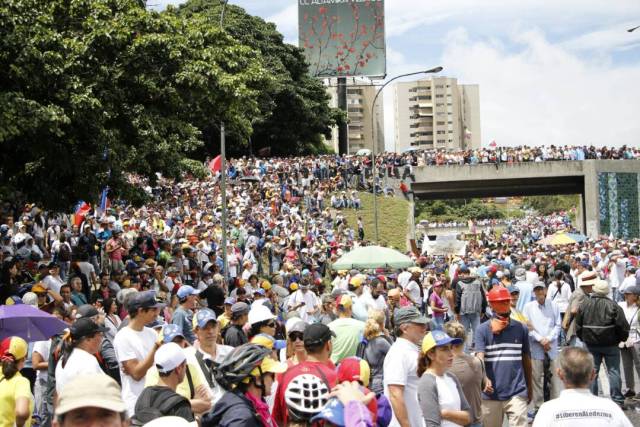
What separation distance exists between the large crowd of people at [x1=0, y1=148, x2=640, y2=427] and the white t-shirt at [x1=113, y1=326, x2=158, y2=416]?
1 centimetres

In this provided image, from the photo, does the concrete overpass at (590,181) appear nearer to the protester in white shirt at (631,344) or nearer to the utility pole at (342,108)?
the utility pole at (342,108)

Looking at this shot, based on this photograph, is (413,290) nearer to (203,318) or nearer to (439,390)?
(203,318)

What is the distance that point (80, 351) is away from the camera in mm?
6770

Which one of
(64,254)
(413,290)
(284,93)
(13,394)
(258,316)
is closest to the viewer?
(13,394)

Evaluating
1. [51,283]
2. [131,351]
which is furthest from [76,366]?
[51,283]

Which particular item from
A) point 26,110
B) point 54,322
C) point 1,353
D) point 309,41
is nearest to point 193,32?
point 26,110

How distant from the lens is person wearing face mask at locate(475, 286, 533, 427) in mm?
8242

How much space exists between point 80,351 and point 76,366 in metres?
0.14

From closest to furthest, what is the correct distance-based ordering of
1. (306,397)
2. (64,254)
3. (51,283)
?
(306,397) → (51,283) → (64,254)

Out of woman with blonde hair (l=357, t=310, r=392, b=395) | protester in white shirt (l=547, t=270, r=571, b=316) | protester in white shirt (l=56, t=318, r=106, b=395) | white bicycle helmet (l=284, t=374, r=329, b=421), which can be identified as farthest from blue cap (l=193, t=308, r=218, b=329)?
protester in white shirt (l=547, t=270, r=571, b=316)

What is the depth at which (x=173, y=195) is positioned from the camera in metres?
36.1

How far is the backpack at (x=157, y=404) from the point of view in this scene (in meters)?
5.22

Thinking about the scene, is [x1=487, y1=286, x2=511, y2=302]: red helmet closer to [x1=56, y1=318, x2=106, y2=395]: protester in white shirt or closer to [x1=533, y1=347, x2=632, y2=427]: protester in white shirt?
[x1=533, y1=347, x2=632, y2=427]: protester in white shirt

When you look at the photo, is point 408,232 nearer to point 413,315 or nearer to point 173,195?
point 173,195
